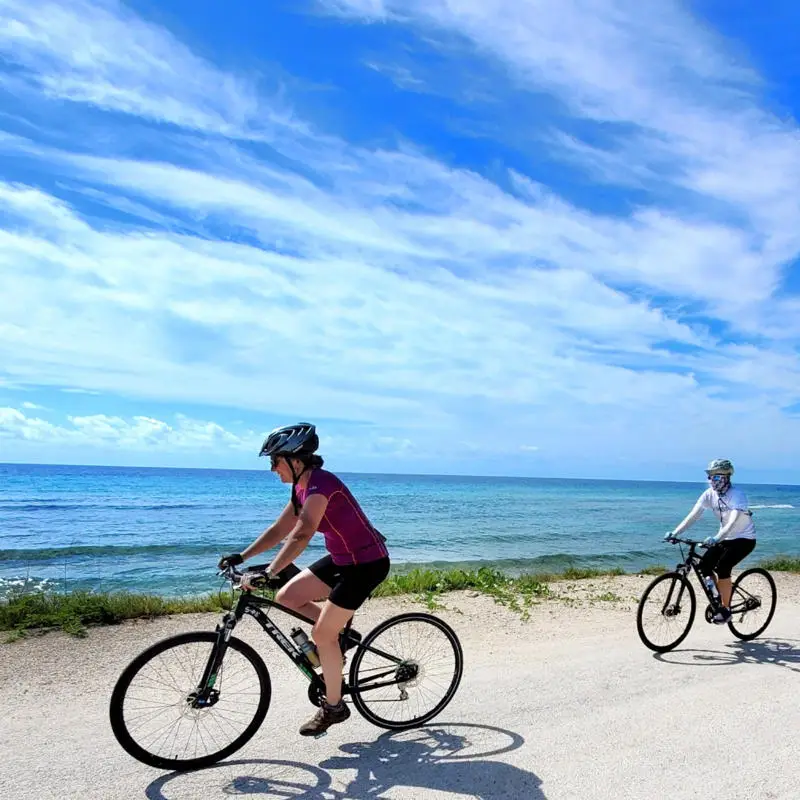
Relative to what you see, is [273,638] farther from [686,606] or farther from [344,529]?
[686,606]

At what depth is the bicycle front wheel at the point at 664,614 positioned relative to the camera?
788 cm

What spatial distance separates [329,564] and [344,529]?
307 millimetres

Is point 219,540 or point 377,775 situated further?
point 219,540

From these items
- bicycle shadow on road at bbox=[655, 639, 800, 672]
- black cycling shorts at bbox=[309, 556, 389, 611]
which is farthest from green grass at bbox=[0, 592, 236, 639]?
bicycle shadow on road at bbox=[655, 639, 800, 672]

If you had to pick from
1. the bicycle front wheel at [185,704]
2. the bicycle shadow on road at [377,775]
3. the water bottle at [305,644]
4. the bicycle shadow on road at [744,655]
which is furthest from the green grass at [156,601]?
the bicycle shadow on road at [744,655]

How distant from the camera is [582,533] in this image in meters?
34.3

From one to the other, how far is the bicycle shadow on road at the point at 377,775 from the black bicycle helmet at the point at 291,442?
2.12m

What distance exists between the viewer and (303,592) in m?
4.78

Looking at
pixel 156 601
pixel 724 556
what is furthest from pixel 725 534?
pixel 156 601

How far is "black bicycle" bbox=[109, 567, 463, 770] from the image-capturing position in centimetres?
440

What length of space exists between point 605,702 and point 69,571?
1845 cm

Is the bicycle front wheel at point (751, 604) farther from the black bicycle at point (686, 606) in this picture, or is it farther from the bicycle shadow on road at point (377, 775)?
the bicycle shadow on road at point (377, 775)

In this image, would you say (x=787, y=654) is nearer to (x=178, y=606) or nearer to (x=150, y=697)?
(x=150, y=697)

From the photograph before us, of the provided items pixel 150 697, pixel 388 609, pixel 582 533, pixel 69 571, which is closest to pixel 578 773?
pixel 150 697
